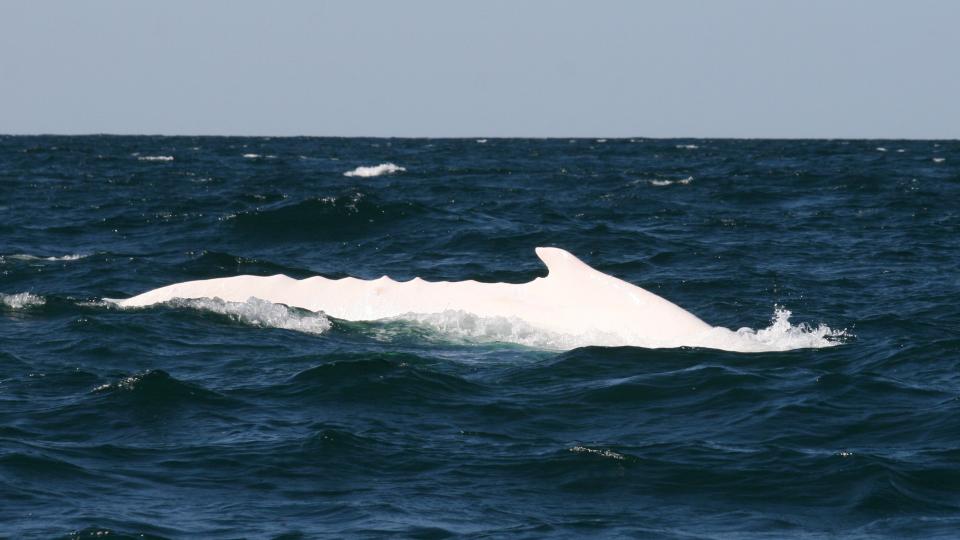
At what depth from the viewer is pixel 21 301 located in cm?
2203

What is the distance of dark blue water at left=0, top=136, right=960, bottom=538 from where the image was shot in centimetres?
1095

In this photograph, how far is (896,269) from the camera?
2794cm

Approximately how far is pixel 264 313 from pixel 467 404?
6.46 meters

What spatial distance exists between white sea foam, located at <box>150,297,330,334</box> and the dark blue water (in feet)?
0.23

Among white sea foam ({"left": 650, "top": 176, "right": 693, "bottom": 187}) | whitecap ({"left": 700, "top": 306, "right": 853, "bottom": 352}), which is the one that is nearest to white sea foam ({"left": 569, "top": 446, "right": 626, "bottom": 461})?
whitecap ({"left": 700, "top": 306, "right": 853, "bottom": 352})

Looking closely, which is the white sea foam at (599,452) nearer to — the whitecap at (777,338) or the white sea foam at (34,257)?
the whitecap at (777,338)

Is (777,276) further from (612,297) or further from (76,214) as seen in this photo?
(76,214)

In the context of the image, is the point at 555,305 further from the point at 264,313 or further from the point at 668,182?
the point at 668,182

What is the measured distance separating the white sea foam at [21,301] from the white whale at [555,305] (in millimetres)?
1817

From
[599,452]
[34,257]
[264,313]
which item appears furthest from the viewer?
[34,257]

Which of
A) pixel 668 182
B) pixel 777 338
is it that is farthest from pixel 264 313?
pixel 668 182

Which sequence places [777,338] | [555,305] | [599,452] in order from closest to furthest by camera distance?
[599,452], [777,338], [555,305]

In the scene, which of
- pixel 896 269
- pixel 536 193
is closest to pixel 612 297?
pixel 896 269

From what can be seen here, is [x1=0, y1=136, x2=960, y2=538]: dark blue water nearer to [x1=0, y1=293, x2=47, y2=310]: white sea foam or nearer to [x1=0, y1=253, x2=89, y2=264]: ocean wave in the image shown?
[x1=0, y1=293, x2=47, y2=310]: white sea foam
